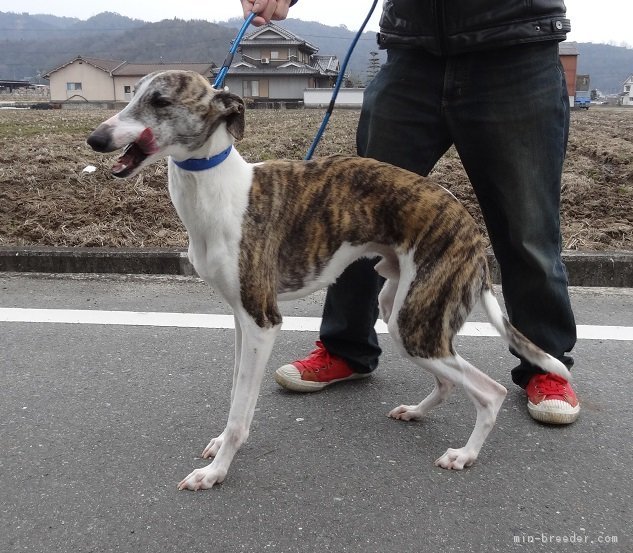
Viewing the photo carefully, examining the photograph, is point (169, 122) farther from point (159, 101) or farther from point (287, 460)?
point (287, 460)

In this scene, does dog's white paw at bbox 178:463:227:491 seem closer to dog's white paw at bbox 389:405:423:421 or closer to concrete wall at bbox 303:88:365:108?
dog's white paw at bbox 389:405:423:421

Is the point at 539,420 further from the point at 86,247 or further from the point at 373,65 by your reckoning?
the point at 373,65

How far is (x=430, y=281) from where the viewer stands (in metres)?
2.48

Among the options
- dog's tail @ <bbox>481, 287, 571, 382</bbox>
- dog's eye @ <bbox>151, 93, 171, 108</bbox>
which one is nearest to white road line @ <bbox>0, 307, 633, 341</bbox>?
dog's tail @ <bbox>481, 287, 571, 382</bbox>

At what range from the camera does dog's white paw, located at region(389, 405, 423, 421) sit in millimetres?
2930

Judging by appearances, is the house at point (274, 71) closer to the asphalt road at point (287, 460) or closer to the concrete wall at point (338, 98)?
the concrete wall at point (338, 98)

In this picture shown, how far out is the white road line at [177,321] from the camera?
392cm

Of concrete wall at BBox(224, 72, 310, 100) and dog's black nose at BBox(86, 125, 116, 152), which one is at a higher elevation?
concrete wall at BBox(224, 72, 310, 100)

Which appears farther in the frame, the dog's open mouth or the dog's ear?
the dog's ear

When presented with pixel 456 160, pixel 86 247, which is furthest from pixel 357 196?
pixel 456 160

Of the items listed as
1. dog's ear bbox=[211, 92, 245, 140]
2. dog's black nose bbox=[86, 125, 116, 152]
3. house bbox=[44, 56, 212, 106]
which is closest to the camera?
dog's black nose bbox=[86, 125, 116, 152]

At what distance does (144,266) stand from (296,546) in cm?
343

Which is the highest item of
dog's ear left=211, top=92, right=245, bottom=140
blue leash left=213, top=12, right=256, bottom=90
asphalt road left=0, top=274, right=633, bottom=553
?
blue leash left=213, top=12, right=256, bottom=90

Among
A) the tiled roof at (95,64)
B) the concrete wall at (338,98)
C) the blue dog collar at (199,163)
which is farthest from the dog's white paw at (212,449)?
the tiled roof at (95,64)
